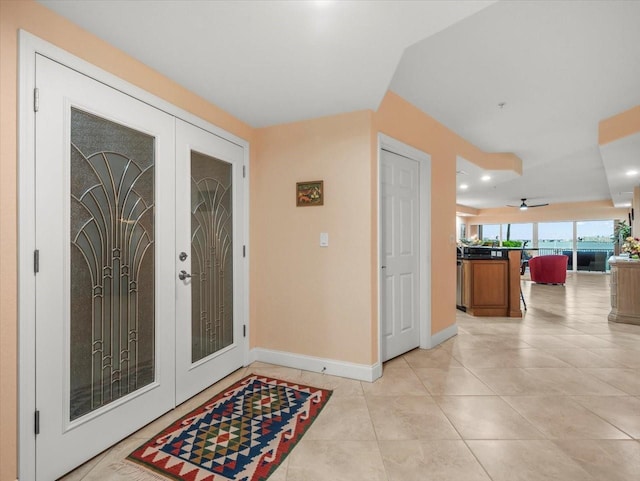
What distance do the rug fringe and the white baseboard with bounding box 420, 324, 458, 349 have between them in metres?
2.68

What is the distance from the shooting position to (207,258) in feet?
8.34

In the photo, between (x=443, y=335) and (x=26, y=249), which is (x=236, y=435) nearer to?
(x=26, y=249)

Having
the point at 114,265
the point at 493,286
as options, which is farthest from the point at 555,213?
the point at 114,265

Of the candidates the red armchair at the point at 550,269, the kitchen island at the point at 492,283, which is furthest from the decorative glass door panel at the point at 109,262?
the red armchair at the point at 550,269

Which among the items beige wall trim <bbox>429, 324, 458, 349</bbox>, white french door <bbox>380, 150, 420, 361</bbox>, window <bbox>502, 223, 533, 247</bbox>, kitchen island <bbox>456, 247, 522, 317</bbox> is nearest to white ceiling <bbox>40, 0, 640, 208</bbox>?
white french door <bbox>380, 150, 420, 361</bbox>

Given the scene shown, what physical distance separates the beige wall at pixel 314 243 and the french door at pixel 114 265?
55 cm

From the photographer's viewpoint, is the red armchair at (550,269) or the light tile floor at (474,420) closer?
the light tile floor at (474,420)

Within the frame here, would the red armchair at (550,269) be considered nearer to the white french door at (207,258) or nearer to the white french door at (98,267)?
the white french door at (207,258)

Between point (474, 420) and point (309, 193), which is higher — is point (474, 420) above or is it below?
below

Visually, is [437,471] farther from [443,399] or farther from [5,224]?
[5,224]

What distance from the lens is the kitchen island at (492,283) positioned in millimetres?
4750

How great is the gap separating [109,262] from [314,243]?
156cm

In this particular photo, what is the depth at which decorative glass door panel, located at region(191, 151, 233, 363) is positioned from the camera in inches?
95.0

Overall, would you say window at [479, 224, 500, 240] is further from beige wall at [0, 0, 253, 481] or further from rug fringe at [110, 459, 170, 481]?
beige wall at [0, 0, 253, 481]
